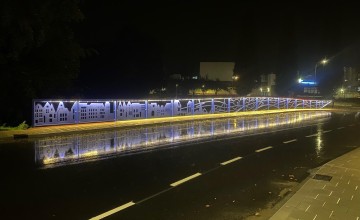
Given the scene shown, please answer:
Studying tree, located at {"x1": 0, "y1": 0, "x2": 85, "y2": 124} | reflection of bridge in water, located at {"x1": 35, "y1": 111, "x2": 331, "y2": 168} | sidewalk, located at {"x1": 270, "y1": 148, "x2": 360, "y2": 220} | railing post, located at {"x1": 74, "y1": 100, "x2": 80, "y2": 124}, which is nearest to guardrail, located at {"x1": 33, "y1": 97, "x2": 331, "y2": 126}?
railing post, located at {"x1": 74, "y1": 100, "x2": 80, "y2": 124}

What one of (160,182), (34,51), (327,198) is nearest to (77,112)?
(34,51)

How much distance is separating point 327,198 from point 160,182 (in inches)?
135

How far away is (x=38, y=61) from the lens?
72.3 feet

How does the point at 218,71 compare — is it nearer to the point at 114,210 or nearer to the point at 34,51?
the point at 34,51

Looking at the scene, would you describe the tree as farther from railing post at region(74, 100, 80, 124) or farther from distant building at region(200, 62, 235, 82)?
distant building at region(200, 62, 235, 82)

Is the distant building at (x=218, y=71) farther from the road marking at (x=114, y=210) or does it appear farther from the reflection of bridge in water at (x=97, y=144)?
the road marking at (x=114, y=210)

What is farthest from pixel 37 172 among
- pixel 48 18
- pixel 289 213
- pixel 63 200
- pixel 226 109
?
pixel 226 109

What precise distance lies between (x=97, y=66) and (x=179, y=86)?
4574 cm

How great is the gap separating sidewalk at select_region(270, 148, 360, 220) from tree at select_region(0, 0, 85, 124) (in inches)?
585

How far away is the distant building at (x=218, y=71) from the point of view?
10388 centimetres

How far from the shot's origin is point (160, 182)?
877cm

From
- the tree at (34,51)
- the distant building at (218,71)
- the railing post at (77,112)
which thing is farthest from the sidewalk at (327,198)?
the distant building at (218,71)

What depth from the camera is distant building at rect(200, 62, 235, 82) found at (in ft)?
341

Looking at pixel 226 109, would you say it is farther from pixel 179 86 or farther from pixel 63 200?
pixel 179 86
